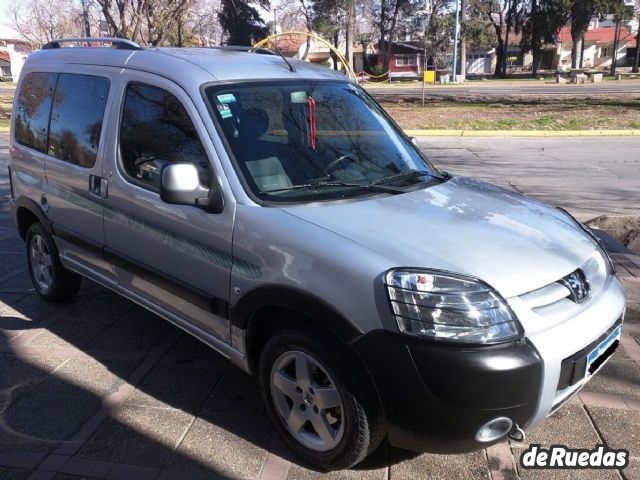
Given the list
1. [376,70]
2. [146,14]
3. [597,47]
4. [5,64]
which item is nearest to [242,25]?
[376,70]

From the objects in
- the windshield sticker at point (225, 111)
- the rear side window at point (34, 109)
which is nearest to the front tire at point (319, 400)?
the windshield sticker at point (225, 111)

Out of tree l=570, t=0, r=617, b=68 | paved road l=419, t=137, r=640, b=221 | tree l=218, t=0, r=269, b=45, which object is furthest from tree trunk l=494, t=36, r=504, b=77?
paved road l=419, t=137, r=640, b=221

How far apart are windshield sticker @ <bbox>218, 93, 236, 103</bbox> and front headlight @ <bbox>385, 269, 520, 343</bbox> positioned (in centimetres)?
142

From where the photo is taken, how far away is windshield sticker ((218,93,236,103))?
10.4ft

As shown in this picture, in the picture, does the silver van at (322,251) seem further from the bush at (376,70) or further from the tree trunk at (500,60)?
the tree trunk at (500,60)

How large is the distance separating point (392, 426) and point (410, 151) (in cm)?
192

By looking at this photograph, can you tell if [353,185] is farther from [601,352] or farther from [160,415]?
[160,415]

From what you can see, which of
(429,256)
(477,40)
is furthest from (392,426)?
(477,40)

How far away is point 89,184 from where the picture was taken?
3834mm

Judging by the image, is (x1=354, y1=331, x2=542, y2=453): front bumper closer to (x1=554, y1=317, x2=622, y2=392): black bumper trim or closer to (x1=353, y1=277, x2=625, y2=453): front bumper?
(x1=353, y1=277, x2=625, y2=453): front bumper

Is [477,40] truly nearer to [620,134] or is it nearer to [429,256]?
[620,134]

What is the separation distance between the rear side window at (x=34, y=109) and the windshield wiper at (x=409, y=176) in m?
2.62

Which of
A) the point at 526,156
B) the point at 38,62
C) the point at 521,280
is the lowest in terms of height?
the point at 526,156

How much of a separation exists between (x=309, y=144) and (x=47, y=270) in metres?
2.72
